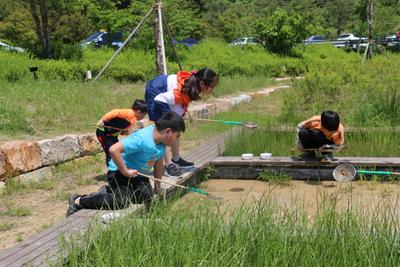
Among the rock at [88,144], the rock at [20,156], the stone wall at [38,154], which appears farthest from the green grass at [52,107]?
the rock at [20,156]

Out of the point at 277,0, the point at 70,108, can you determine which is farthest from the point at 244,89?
the point at 277,0

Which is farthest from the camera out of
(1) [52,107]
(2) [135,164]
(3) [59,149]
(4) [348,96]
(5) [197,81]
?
(4) [348,96]

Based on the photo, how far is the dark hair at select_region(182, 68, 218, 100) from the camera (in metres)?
4.90

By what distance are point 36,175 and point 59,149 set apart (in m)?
0.46

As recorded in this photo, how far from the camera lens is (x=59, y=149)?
5988 mm

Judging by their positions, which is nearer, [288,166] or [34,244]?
[34,244]

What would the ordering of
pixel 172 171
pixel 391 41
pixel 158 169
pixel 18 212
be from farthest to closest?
pixel 391 41
pixel 172 171
pixel 18 212
pixel 158 169

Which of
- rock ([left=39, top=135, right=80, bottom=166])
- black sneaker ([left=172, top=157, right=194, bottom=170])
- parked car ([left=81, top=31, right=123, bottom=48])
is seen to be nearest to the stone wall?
rock ([left=39, top=135, right=80, bottom=166])

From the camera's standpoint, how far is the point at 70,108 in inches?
289

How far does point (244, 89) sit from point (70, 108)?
6939 mm

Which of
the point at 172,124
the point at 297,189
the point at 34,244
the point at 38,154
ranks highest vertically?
the point at 172,124

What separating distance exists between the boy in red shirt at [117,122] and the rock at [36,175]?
838mm

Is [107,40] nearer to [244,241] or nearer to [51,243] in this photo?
[51,243]

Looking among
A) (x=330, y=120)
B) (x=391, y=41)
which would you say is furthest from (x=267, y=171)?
(x=391, y=41)
